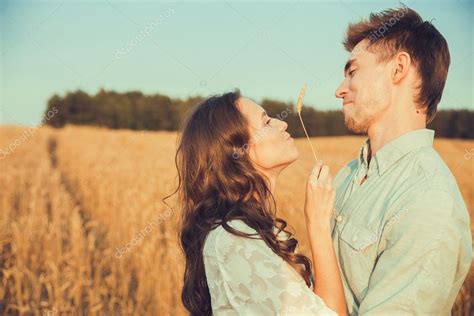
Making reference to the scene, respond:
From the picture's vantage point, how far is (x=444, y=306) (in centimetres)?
210

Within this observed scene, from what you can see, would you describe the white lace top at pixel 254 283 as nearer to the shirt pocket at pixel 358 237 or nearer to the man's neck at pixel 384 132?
the shirt pocket at pixel 358 237

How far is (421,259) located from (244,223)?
2.19 feet

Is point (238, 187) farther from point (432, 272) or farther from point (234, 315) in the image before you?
point (432, 272)

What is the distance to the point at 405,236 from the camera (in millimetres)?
2004

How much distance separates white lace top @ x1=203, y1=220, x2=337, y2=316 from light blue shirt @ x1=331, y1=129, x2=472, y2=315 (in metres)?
0.23

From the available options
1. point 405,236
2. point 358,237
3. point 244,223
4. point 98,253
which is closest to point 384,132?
point 358,237

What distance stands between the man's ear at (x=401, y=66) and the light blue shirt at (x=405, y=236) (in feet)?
0.85

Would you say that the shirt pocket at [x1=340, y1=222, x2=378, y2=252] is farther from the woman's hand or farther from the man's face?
the man's face

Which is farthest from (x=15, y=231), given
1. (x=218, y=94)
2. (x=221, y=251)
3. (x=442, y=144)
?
(x=442, y=144)

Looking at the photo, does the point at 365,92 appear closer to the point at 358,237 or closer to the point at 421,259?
the point at 358,237

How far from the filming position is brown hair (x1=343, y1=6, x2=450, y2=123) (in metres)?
2.48

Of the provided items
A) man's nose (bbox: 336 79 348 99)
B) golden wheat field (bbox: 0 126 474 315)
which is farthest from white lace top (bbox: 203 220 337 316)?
golden wheat field (bbox: 0 126 474 315)

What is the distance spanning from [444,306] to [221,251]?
85 centimetres

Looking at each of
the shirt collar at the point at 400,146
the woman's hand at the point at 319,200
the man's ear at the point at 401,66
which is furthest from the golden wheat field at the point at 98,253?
→ the man's ear at the point at 401,66
